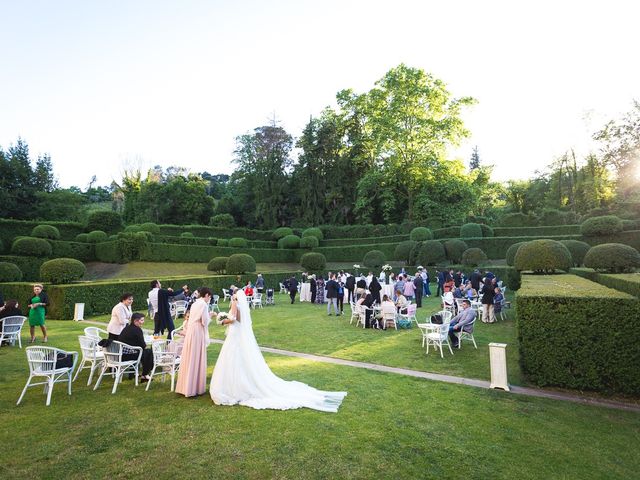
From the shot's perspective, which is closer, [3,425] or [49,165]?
[3,425]

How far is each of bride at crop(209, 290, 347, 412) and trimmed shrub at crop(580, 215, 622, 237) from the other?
2556cm

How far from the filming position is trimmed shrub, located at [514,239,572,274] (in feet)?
45.4

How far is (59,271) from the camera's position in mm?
15711

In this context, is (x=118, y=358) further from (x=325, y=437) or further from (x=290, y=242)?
(x=290, y=242)

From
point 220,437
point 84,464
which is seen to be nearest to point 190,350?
point 220,437

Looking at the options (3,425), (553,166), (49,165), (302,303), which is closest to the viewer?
(3,425)

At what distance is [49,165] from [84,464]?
4986cm

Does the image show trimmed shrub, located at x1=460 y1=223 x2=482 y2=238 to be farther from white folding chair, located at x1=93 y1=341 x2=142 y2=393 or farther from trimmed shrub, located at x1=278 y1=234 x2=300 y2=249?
white folding chair, located at x1=93 y1=341 x2=142 y2=393

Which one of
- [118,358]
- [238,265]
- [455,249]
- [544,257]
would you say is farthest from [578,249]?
[118,358]

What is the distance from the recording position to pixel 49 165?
43125 mm

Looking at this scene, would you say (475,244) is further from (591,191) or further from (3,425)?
(3,425)

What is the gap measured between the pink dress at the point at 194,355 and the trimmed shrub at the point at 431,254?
24201 millimetres

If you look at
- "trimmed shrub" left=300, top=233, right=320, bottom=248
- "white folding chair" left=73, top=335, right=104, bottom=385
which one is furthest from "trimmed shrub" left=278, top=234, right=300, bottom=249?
"white folding chair" left=73, top=335, right=104, bottom=385

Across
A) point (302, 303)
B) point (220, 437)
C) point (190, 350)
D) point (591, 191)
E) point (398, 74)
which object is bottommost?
point (302, 303)
